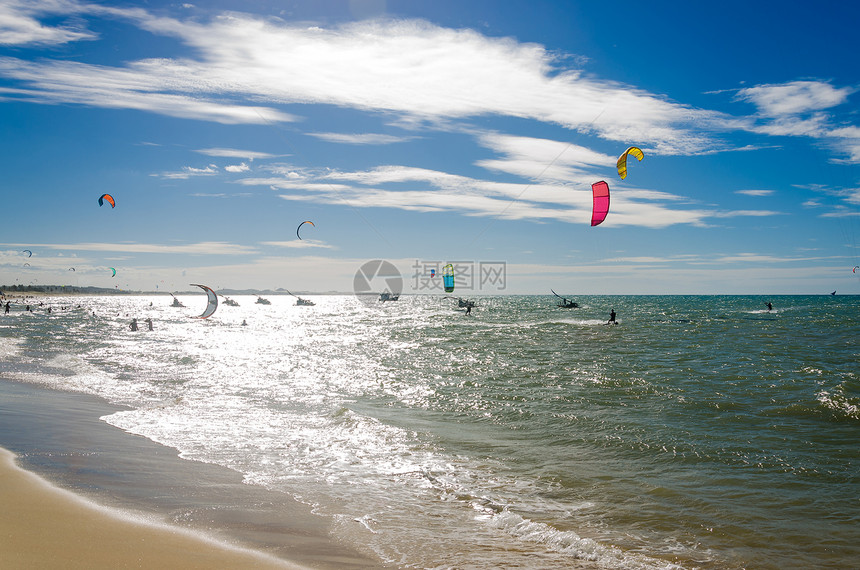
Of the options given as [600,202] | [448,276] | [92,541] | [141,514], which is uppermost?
[600,202]

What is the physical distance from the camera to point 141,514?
573 cm

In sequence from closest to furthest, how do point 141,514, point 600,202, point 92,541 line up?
point 92,541 → point 141,514 → point 600,202

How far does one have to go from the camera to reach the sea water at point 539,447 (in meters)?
5.94

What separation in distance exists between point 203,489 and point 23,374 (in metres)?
15.3

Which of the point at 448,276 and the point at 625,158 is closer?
the point at 625,158

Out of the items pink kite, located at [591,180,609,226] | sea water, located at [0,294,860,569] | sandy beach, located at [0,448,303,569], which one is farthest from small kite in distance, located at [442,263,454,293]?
sandy beach, located at [0,448,303,569]

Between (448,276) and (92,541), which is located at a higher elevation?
(448,276)

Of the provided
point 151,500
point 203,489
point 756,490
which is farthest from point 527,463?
point 151,500

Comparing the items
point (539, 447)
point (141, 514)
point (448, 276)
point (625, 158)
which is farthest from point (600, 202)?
point (448, 276)

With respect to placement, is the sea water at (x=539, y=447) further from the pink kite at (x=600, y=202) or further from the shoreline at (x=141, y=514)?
the pink kite at (x=600, y=202)

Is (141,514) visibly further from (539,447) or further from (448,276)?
(448,276)

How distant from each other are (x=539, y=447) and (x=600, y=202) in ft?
36.0

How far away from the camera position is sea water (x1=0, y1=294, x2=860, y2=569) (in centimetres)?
594

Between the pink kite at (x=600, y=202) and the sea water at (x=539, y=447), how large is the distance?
212 inches
